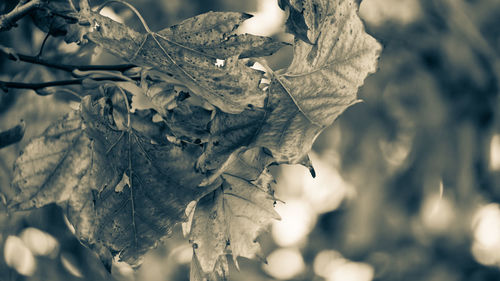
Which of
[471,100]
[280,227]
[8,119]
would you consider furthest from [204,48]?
[471,100]

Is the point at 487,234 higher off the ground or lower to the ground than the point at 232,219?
lower

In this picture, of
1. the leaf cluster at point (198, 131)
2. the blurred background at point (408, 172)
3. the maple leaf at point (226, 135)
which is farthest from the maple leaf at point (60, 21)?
the blurred background at point (408, 172)

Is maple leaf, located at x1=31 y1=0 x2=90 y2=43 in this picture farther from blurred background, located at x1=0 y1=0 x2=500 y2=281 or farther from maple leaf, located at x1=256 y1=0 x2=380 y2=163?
blurred background, located at x1=0 y1=0 x2=500 y2=281

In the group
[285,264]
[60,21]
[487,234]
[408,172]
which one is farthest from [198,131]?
[487,234]

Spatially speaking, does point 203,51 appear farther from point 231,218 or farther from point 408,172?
point 408,172

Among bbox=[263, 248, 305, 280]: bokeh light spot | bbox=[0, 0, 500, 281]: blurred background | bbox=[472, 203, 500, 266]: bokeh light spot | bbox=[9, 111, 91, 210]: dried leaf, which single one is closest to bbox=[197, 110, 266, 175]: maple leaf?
bbox=[9, 111, 91, 210]: dried leaf

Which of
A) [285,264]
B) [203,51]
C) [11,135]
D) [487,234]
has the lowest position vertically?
[285,264]
